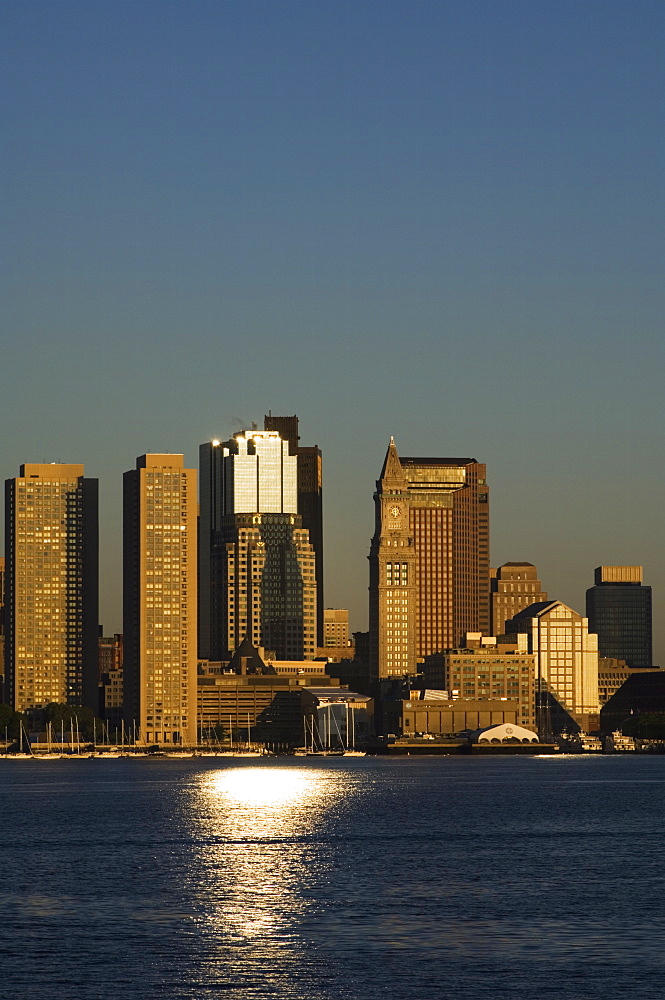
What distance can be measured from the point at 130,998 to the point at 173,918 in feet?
69.1

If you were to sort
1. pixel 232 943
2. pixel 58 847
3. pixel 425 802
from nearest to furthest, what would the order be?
pixel 232 943, pixel 58 847, pixel 425 802

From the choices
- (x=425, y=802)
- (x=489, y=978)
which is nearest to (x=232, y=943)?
(x=489, y=978)

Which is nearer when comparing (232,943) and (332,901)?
(232,943)

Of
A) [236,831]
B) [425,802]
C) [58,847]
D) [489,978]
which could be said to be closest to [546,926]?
[489,978]

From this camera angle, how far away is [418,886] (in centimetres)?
10406

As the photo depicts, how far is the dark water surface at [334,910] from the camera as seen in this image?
240 feet

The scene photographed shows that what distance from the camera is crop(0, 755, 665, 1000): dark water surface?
240ft

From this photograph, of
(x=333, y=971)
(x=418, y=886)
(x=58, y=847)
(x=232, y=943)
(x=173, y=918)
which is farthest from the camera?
(x=58, y=847)

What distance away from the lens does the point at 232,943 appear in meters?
82.9

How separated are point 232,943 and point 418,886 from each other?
23.2m

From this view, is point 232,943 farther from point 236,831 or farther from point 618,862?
point 236,831

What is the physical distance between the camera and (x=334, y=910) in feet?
306

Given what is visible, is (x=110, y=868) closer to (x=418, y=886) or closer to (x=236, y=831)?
(x=418, y=886)

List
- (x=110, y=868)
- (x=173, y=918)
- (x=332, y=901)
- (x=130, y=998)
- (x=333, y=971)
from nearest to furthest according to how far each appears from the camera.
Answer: (x=130, y=998) < (x=333, y=971) < (x=173, y=918) < (x=332, y=901) < (x=110, y=868)
